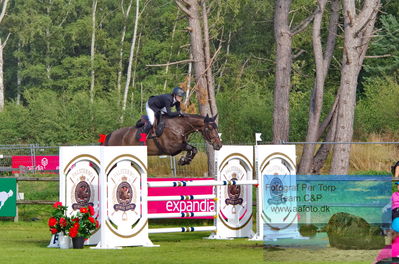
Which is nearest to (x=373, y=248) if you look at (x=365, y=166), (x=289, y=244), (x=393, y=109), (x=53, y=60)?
(x=289, y=244)

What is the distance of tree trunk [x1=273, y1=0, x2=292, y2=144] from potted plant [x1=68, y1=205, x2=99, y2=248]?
9505 mm

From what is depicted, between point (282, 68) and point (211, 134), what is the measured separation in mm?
6294

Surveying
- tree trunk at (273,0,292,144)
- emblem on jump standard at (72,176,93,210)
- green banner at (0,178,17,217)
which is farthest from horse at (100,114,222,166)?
tree trunk at (273,0,292,144)

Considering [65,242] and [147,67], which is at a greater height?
[147,67]

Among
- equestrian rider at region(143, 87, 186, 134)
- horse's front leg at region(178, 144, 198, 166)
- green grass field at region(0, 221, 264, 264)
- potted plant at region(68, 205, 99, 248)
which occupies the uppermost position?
equestrian rider at region(143, 87, 186, 134)

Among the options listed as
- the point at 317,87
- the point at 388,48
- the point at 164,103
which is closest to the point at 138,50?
the point at 388,48

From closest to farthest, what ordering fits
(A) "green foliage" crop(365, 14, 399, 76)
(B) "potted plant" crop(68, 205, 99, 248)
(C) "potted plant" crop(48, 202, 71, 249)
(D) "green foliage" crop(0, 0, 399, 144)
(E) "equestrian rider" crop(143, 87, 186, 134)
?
(B) "potted plant" crop(68, 205, 99, 248)
(C) "potted plant" crop(48, 202, 71, 249)
(E) "equestrian rider" crop(143, 87, 186, 134)
(A) "green foliage" crop(365, 14, 399, 76)
(D) "green foliage" crop(0, 0, 399, 144)

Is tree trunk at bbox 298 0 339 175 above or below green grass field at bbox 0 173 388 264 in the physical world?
above

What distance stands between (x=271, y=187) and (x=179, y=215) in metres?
1.56

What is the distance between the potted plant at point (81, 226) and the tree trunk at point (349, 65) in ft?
29.0

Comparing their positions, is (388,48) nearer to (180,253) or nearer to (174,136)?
(174,136)

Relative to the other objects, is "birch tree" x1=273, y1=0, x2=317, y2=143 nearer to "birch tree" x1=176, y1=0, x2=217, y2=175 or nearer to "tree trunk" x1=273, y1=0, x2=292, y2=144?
"tree trunk" x1=273, y1=0, x2=292, y2=144

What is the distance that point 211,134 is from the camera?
16422 millimetres

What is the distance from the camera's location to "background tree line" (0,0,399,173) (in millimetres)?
34438
